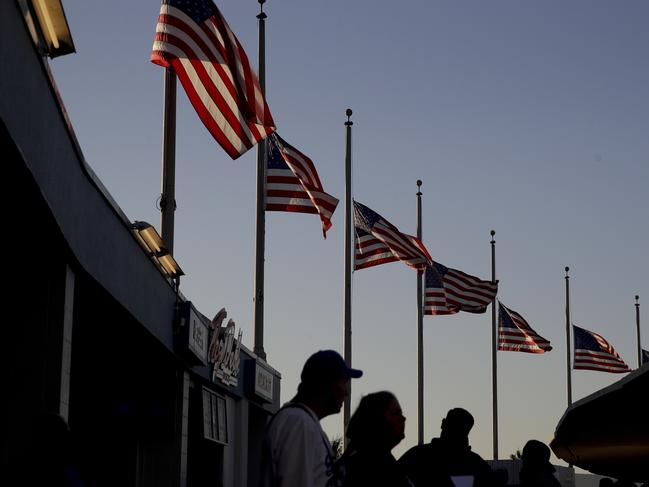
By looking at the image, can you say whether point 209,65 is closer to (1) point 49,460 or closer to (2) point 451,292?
(1) point 49,460

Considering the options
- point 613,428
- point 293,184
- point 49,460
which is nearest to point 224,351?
point 293,184

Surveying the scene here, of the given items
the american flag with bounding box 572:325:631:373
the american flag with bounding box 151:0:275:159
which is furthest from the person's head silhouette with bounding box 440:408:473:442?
the american flag with bounding box 572:325:631:373

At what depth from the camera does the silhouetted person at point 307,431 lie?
236 inches

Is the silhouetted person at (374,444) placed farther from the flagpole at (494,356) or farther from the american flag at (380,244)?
the flagpole at (494,356)

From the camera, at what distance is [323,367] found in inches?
249

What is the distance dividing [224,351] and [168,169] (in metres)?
5.61

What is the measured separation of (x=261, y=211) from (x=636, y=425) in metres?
11.3

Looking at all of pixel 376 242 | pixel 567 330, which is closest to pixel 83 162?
pixel 376 242

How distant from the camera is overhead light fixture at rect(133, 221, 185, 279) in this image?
1633 centimetres

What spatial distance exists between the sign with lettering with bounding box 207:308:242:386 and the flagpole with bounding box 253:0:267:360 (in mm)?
1738

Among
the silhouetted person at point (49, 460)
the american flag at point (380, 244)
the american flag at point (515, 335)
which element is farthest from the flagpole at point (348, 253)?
the silhouetted person at point (49, 460)

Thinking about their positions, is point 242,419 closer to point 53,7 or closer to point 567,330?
point 53,7

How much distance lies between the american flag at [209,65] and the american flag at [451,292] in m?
17.7

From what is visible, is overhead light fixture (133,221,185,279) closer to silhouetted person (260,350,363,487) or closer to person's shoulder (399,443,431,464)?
person's shoulder (399,443,431,464)
